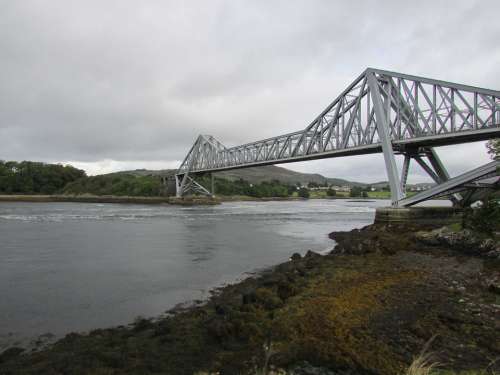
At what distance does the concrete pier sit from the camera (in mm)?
26406

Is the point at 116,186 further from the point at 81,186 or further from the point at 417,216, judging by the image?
the point at 417,216

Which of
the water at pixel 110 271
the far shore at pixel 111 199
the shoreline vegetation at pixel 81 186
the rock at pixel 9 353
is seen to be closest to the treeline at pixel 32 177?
the shoreline vegetation at pixel 81 186

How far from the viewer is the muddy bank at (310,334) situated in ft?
17.1

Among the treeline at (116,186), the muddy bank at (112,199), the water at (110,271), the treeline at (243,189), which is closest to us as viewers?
the water at (110,271)

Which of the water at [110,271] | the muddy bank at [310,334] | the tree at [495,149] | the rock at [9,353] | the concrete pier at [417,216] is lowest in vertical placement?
the water at [110,271]

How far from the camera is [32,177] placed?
371ft

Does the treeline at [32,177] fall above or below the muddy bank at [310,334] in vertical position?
above

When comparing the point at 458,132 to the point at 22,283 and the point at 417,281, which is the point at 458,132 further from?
the point at 22,283

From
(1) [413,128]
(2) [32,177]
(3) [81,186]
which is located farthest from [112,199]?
(1) [413,128]

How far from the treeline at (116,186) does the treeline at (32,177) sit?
20.0 ft

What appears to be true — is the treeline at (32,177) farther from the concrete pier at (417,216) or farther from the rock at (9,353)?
the rock at (9,353)

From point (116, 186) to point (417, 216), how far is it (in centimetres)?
10109

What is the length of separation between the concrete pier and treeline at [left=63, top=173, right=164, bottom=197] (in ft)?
279

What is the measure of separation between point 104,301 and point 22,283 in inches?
170
